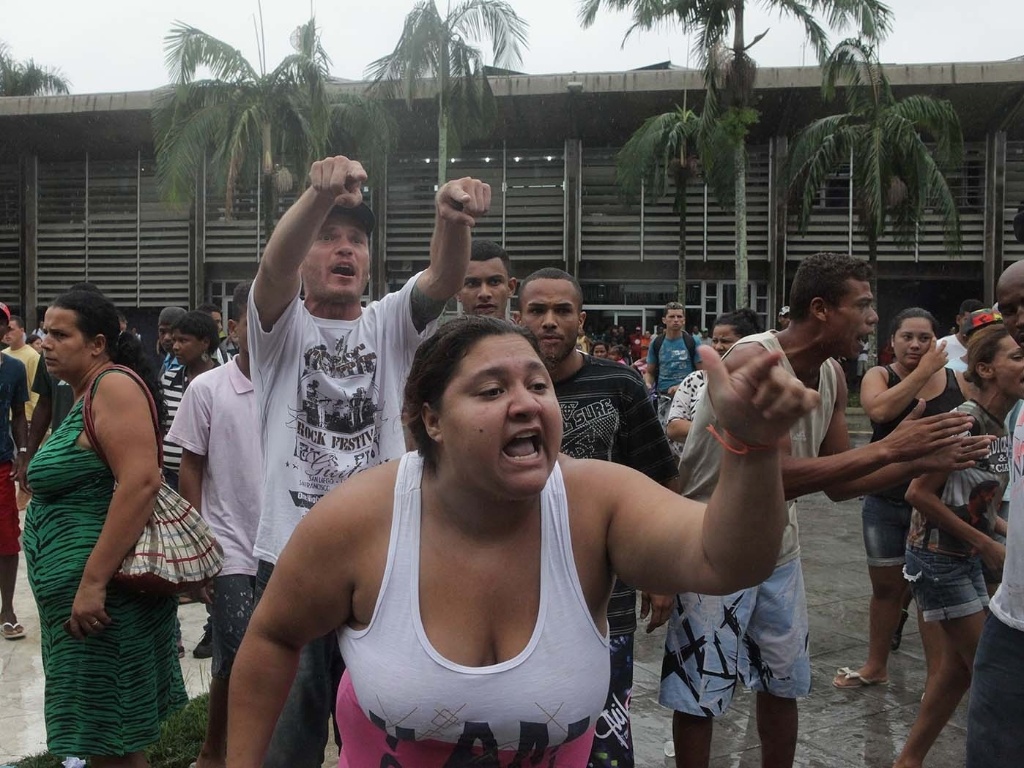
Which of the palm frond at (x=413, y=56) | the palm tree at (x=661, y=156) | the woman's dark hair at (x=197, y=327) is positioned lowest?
the woman's dark hair at (x=197, y=327)

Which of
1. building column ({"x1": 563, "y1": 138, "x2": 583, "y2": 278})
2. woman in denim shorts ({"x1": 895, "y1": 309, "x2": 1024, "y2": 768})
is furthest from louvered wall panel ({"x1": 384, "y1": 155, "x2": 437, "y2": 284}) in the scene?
woman in denim shorts ({"x1": 895, "y1": 309, "x2": 1024, "y2": 768})

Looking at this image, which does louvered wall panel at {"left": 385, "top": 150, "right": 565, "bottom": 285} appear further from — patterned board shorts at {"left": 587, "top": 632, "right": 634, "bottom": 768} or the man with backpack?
patterned board shorts at {"left": 587, "top": 632, "right": 634, "bottom": 768}

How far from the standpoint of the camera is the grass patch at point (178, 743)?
164 inches

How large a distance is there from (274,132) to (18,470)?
15861mm

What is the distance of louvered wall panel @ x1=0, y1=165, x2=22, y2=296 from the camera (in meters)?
28.7

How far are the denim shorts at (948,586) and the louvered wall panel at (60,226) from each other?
28485 millimetres

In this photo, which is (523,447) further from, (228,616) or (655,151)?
(655,151)

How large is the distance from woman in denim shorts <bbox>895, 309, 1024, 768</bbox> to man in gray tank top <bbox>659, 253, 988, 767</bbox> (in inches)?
24.7

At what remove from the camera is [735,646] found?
11.8 feet

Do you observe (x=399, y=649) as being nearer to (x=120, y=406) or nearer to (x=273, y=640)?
(x=273, y=640)

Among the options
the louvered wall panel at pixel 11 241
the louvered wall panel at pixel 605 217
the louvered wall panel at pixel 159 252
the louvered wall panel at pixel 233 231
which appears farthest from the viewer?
the louvered wall panel at pixel 11 241

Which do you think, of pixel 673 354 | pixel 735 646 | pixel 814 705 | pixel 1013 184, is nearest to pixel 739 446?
pixel 735 646

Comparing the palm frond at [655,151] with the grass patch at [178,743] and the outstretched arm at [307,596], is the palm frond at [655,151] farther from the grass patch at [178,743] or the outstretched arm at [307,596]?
the outstretched arm at [307,596]

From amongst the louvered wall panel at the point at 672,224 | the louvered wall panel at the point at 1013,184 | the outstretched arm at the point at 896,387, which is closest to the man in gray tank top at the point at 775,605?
the outstretched arm at the point at 896,387
